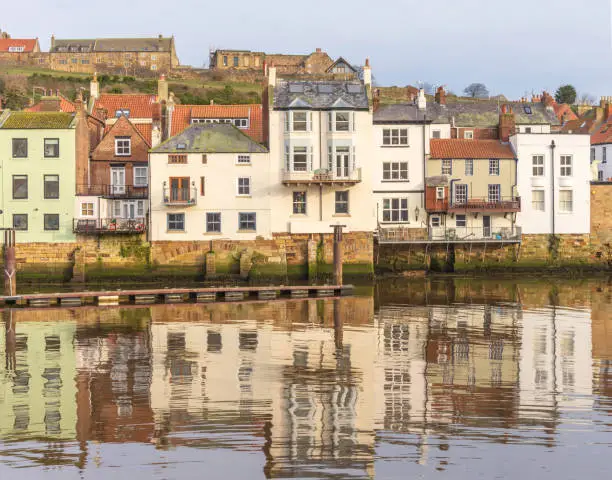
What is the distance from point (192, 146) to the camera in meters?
58.1

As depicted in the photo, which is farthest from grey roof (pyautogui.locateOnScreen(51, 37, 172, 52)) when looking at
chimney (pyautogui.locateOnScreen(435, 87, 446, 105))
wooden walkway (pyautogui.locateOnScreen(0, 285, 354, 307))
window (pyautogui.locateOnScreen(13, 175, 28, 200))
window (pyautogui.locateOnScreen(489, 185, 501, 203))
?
wooden walkway (pyautogui.locateOnScreen(0, 285, 354, 307))

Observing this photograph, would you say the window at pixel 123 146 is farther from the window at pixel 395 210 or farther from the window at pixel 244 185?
the window at pixel 395 210

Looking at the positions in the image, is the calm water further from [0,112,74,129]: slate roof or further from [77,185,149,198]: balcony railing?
[0,112,74,129]: slate roof

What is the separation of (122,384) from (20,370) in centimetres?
414

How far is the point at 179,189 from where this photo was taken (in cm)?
5744

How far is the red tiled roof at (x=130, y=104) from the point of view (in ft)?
238

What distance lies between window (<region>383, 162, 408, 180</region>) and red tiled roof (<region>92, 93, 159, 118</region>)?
20.3m

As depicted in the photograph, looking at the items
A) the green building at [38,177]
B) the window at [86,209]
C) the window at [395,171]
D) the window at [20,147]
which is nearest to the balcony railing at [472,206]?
the window at [395,171]

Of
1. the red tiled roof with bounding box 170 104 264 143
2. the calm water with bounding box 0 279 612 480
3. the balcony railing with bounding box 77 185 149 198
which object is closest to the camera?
the calm water with bounding box 0 279 612 480

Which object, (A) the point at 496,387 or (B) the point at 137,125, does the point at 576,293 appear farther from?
(B) the point at 137,125

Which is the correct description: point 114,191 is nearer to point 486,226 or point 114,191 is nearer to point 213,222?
point 213,222

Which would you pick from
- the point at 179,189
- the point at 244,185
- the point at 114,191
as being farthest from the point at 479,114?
the point at 114,191

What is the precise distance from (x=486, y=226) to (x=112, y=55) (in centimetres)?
8845

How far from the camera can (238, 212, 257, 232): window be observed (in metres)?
57.8
